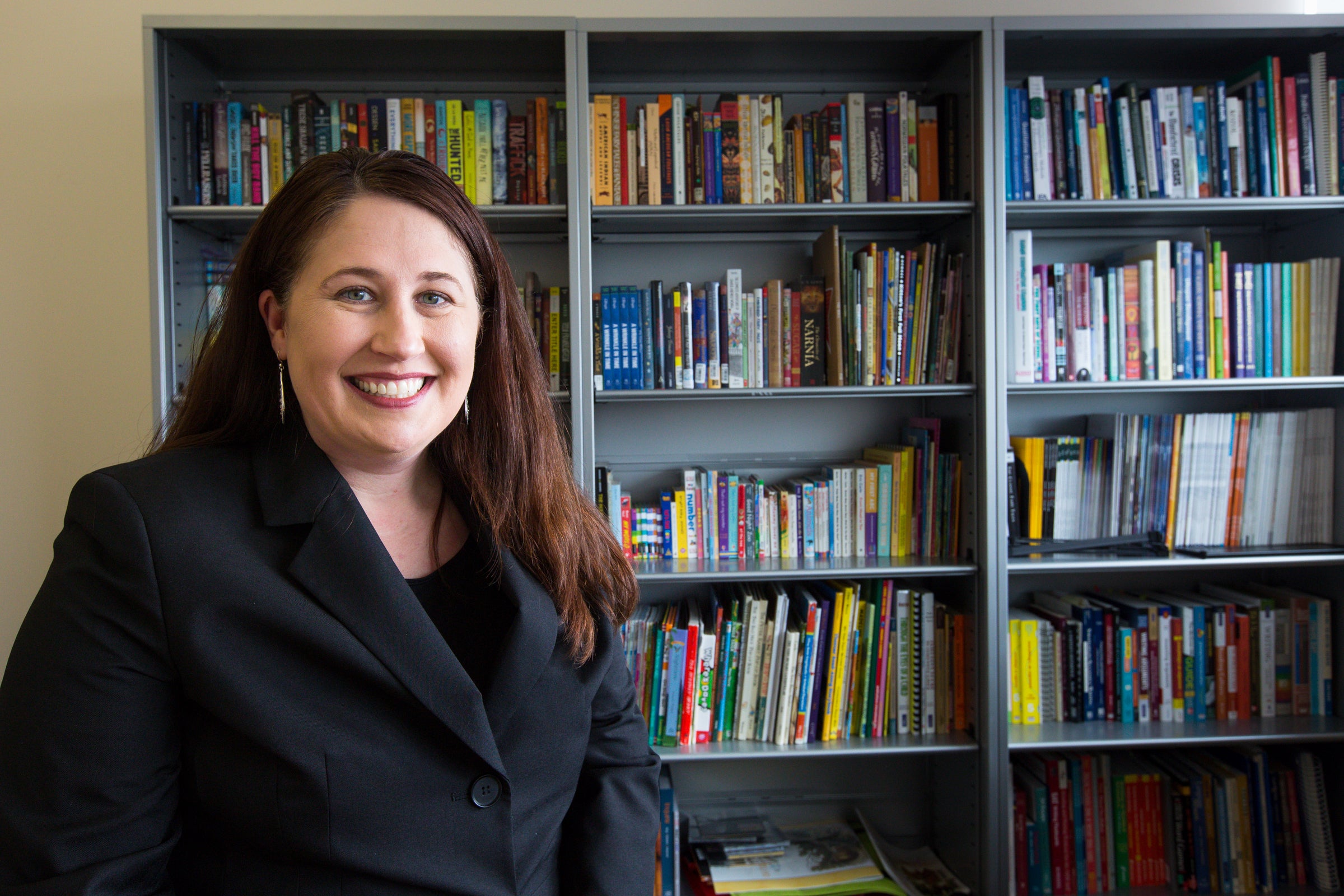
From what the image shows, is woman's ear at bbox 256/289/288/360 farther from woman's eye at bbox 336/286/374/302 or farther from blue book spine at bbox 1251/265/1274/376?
blue book spine at bbox 1251/265/1274/376

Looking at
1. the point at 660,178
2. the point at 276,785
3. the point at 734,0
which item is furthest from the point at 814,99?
the point at 276,785

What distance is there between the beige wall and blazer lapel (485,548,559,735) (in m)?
1.73

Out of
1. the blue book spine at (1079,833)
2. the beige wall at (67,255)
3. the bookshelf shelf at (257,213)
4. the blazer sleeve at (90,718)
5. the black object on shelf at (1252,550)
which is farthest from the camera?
the beige wall at (67,255)

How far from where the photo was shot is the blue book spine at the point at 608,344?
208 centimetres

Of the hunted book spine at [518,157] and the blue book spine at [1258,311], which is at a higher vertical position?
the hunted book spine at [518,157]

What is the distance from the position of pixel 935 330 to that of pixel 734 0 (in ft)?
3.71

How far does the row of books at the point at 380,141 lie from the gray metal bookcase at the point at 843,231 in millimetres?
73

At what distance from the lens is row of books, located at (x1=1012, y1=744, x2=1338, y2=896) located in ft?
6.98

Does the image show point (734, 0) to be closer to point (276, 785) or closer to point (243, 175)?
point (243, 175)

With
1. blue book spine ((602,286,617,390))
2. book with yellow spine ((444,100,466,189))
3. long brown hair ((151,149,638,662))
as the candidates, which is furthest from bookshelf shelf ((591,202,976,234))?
long brown hair ((151,149,638,662))

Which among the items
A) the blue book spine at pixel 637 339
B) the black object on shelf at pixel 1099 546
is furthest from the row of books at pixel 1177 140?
the blue book spine at pixel 637 339

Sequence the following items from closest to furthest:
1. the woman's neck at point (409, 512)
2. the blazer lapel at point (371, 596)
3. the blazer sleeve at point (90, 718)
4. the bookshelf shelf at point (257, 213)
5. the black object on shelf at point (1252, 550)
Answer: the blazer sleeve at point (90, 718), the blazer lapel at point (371, 596), the woman's neck at point (409, 512), the bookshelf shelf at point (257, 213), the black object on shelf at point (1252, 550)

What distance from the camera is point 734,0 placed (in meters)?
2.37

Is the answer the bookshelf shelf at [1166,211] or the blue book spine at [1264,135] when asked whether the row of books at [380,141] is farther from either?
the blue book spine at [1264,135]
